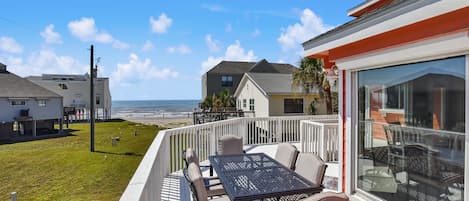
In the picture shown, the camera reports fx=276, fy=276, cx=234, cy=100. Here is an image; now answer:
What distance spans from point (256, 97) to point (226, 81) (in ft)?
39.8

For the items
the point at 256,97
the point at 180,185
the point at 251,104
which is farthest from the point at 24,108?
the point at 180,185

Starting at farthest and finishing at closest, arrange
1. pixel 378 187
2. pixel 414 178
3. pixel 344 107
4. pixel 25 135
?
pixel 25 135, pixel 344 107, pixel 378 187, pixel 414 178

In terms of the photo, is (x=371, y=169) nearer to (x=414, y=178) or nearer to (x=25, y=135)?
(x=414, y=178)

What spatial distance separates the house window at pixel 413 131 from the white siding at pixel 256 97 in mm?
14986

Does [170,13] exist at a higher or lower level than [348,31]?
higher

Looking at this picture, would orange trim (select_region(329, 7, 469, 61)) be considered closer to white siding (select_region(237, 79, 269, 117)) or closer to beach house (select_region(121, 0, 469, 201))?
beach house (select_region(121, 0, 469, 201))

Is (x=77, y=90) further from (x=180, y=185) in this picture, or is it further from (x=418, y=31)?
(x=418, y=31)

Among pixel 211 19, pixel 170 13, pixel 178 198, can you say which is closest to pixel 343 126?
pixel 178 198

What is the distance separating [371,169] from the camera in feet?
11.4

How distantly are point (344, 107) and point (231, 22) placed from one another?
17.6m

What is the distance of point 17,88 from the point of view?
1057 inches

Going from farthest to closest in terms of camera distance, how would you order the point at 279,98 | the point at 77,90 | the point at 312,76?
the point at 77,90 < the point at 279,98 < the point at 312,76

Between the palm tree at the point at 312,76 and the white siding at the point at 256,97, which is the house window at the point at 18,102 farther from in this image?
the palm tree at the point at 312,76

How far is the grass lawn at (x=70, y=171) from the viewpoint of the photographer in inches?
363
